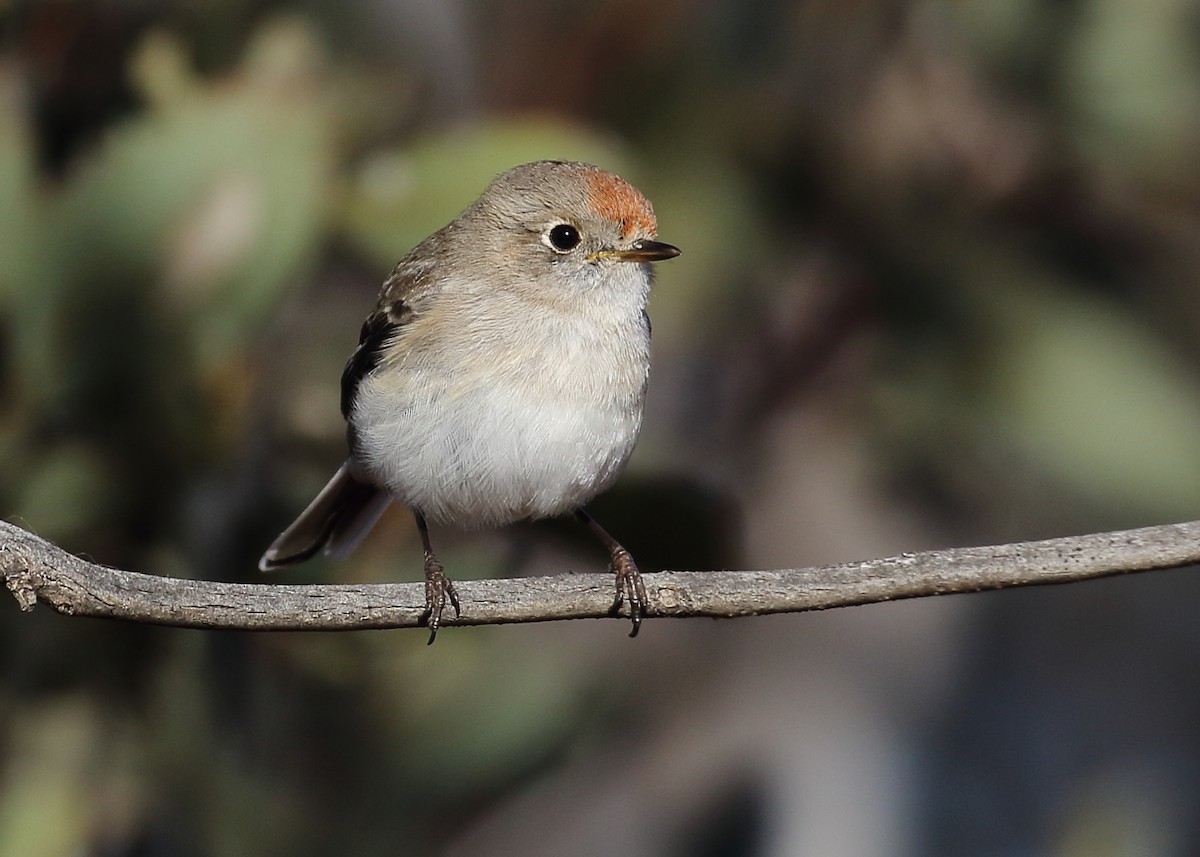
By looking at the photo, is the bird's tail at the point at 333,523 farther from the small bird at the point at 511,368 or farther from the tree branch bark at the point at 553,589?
the tree branch bark at the point at 553,589

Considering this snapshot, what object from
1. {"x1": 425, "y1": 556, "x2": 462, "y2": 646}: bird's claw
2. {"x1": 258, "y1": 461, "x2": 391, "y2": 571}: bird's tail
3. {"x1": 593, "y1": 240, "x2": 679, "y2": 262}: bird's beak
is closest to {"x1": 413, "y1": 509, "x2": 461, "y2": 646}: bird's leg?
{"x1": 425, "y1": 556, "x2": 462, "y2": 646}: bird's claw

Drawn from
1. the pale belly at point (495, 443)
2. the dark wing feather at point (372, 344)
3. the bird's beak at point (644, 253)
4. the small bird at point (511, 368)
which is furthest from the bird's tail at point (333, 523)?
the bird's beak at point (644, 253)

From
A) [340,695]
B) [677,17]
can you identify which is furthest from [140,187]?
[677,17]

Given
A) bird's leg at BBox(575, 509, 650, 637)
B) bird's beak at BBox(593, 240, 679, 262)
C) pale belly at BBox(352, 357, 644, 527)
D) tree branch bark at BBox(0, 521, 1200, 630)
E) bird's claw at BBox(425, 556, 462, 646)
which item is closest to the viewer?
tree branch bark at BBox(0, 521, 1200, 630)

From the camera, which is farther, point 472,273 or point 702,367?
point 702,367

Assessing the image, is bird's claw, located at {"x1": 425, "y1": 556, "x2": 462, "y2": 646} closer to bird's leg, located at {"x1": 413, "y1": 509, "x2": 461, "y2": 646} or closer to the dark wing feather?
bird's leg, located at {"x1": 413, "y1": 509, "x2": 461, "y2": 646}

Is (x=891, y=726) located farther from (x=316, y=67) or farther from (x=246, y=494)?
(x=316, y=67)
